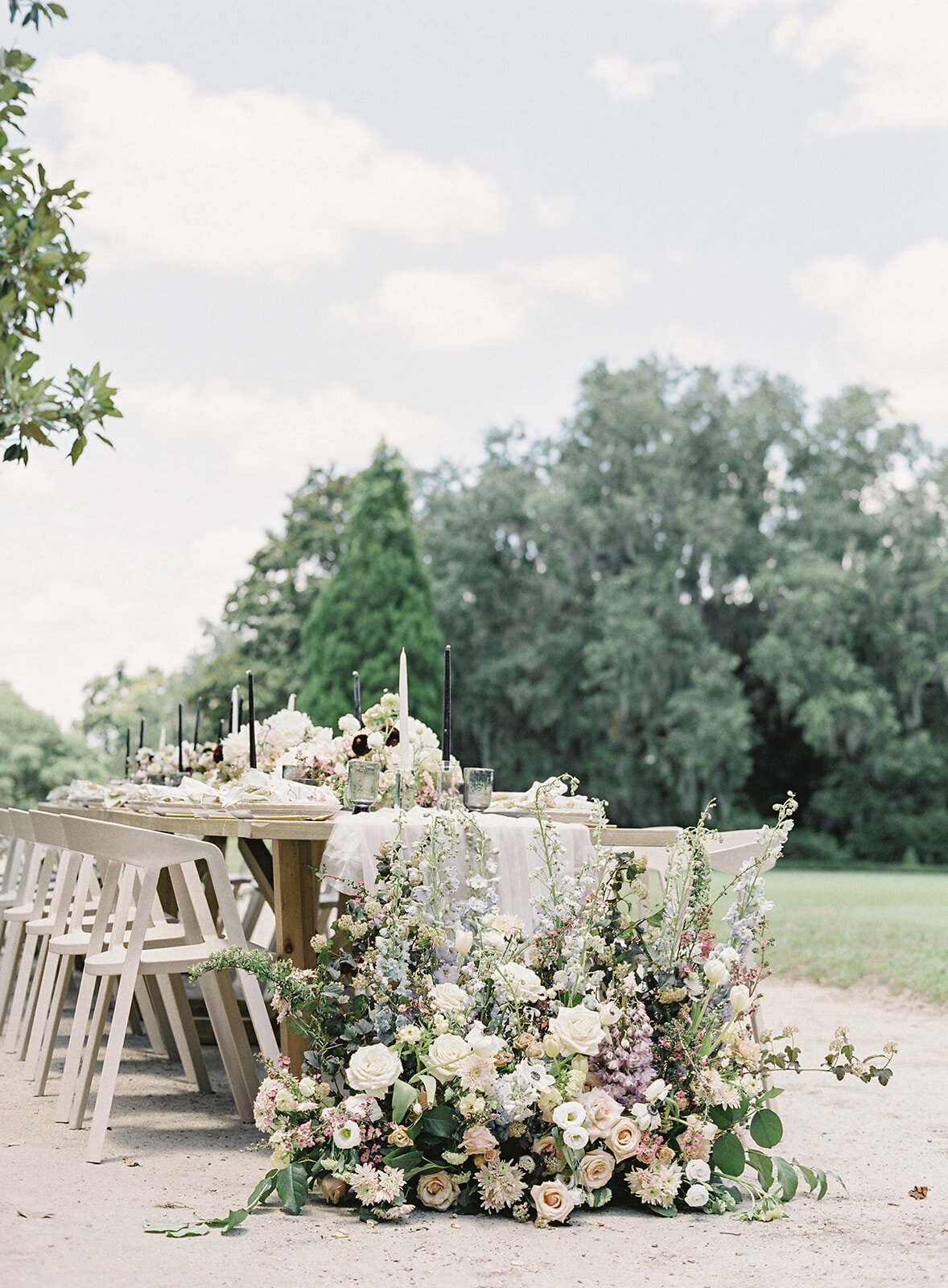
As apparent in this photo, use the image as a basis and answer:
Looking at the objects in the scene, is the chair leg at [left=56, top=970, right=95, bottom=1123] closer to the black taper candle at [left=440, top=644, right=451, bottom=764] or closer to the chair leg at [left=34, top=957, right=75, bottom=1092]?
the chair leg at [left=34, top=957, right=75, bottom=1092]

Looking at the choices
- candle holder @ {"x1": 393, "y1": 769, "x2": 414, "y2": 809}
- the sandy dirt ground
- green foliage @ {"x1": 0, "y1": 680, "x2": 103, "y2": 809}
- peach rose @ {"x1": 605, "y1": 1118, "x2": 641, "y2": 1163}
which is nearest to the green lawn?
the sandy dirt ground

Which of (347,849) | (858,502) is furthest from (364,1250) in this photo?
(858,502)

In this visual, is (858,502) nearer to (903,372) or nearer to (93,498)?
(903,372)

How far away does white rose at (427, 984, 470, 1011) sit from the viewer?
3.43m

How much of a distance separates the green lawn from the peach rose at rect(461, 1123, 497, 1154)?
528cm

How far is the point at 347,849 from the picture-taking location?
3.64 metres

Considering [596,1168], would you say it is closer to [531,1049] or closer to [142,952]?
[531,1049]

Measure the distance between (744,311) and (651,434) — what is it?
9.99 feet

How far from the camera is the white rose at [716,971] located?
3490mm

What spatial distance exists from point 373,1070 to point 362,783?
3.37 feet

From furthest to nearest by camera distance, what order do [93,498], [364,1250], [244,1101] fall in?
[93,498], [244,1101], [364,1250]

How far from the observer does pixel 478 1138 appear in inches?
130

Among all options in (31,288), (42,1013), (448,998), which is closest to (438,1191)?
(448,998)

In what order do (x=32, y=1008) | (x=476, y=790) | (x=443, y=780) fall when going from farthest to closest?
1. (x=32, y=1008)
2. (x=443, y=780)
3. (x=476, y=790)
